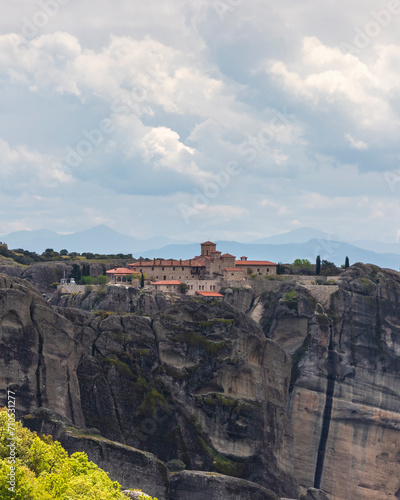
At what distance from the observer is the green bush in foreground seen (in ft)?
135

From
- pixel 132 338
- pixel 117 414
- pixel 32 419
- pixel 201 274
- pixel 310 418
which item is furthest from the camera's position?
pixel 201 274

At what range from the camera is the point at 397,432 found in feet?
358

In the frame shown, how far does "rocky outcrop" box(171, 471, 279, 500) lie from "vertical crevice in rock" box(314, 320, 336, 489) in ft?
125

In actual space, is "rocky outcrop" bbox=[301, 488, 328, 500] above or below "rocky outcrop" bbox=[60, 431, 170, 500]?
below

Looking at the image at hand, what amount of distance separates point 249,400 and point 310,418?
22.6 metres

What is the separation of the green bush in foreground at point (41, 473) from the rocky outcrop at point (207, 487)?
15504 millimetres

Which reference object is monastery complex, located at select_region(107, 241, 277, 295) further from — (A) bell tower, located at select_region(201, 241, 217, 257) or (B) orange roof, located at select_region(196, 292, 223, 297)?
(A) bell tower, located at select_region(201, 241, 217, 257)

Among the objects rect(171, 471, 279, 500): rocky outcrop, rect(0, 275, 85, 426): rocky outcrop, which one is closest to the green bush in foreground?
rect(171, 471, 279, 500): rocky outcrop

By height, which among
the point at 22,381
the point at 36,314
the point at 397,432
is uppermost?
the point at 36,314

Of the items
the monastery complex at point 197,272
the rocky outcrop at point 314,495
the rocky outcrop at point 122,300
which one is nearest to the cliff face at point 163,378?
the rocky outcrop at point 314,495


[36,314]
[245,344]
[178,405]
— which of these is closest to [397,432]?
[245,344]

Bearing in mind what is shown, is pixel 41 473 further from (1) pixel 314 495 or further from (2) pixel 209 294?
(2) pixel 209 294

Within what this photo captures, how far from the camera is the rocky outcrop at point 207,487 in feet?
221

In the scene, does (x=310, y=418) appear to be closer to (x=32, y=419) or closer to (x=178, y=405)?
(x=178, y=405)
